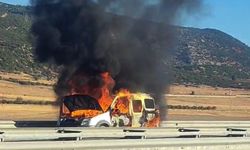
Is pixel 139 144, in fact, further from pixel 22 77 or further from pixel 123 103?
pixel 22 77

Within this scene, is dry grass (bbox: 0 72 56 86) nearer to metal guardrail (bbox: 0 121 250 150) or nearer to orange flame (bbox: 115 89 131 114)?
orange flame (bbox: 115 89 131 114)

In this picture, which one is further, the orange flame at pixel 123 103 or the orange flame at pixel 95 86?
the orange flame at pixel 95 86

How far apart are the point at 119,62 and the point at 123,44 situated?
988mm

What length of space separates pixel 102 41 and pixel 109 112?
4661mm

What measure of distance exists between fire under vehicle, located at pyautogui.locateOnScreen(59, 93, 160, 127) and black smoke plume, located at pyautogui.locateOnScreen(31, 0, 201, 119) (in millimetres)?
2413

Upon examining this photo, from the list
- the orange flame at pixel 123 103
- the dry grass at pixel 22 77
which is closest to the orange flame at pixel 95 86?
the orange flame at pixel 123 103

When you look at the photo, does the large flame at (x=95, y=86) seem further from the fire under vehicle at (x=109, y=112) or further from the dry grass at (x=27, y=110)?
the dry grass at (x=27, y=110)

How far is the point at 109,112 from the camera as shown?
2344 centimetres

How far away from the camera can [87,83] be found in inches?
1033

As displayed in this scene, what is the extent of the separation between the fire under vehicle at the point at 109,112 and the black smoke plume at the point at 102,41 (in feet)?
7.92

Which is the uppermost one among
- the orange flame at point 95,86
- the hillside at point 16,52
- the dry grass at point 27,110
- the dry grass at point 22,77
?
the hillside at point 16,52

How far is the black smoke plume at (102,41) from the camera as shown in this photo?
88.6 feet

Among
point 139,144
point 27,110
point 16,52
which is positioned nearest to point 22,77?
point 16,52

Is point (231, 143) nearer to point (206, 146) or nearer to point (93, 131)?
point (206, 146)
